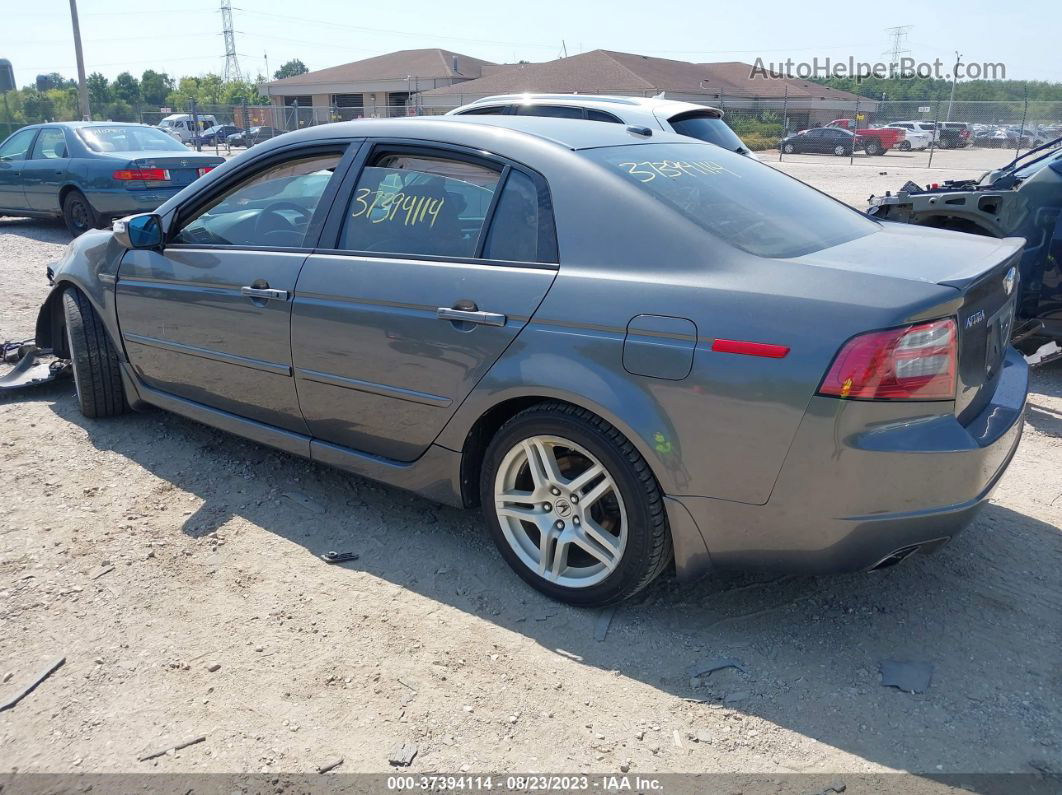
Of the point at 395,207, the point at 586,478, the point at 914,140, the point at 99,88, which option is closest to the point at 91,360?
the point at 395,207

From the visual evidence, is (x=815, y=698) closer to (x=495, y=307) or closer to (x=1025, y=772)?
(x=1025, y=772)

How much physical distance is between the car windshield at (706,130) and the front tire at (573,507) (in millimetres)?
5748

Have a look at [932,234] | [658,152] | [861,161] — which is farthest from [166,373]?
[861,161]

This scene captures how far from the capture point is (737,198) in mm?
3115

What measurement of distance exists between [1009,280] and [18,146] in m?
13.3

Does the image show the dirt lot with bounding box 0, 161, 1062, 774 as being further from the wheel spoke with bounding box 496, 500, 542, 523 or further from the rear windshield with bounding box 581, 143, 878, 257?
the rear windshield with bounding box 581, 143, 878, 257

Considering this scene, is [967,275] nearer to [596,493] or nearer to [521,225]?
[596,493]

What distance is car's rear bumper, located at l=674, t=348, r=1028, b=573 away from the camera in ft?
7.84

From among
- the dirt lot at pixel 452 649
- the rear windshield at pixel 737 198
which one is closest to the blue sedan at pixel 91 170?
the dirt lot at pixel 452 649

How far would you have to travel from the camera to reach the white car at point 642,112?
7785mm

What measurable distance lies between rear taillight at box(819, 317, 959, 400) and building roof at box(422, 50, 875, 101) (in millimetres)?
42499

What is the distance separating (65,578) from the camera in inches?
129

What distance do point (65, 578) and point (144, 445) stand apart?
4.45ft

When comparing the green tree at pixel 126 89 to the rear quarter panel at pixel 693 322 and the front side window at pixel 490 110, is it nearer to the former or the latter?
the front side window at pixel 490 110
